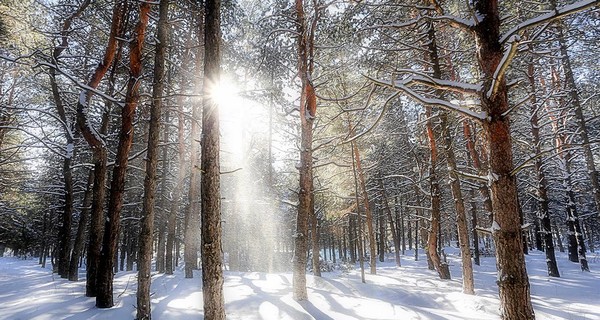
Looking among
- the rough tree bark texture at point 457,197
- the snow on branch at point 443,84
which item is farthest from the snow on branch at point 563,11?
the rough tree bark texture at point 457,197

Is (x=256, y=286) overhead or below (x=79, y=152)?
below

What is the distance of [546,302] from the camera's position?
924 cm

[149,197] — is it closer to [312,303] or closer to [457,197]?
[312,303]

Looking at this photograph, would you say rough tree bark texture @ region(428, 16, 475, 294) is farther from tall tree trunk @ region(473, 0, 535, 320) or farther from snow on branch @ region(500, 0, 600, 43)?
snow on branch @ region(500, 0, 600, 43)

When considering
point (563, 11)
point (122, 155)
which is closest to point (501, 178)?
point (563, 11)

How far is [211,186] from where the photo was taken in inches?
225

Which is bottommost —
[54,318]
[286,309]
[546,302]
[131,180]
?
[546,302]

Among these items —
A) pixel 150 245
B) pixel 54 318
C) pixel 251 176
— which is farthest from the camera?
pixel 251 176

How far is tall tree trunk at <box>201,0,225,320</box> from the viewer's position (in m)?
5.38

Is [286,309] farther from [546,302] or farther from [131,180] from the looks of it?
[131,180]

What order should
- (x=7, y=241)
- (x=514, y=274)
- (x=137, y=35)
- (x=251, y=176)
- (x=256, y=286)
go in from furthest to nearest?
1. (x=7, y=241)
2. (x=251, y=176)
3. (x=256, y=286)
4. (x=137, y=35)
5. (x=514, y=274)

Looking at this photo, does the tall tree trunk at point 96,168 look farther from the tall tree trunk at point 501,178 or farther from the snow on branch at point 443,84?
the tall tree trunk at point 501,178

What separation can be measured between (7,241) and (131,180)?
2286 centimetres

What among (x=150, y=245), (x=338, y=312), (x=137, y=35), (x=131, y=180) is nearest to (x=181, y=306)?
(x=150, y=245)
